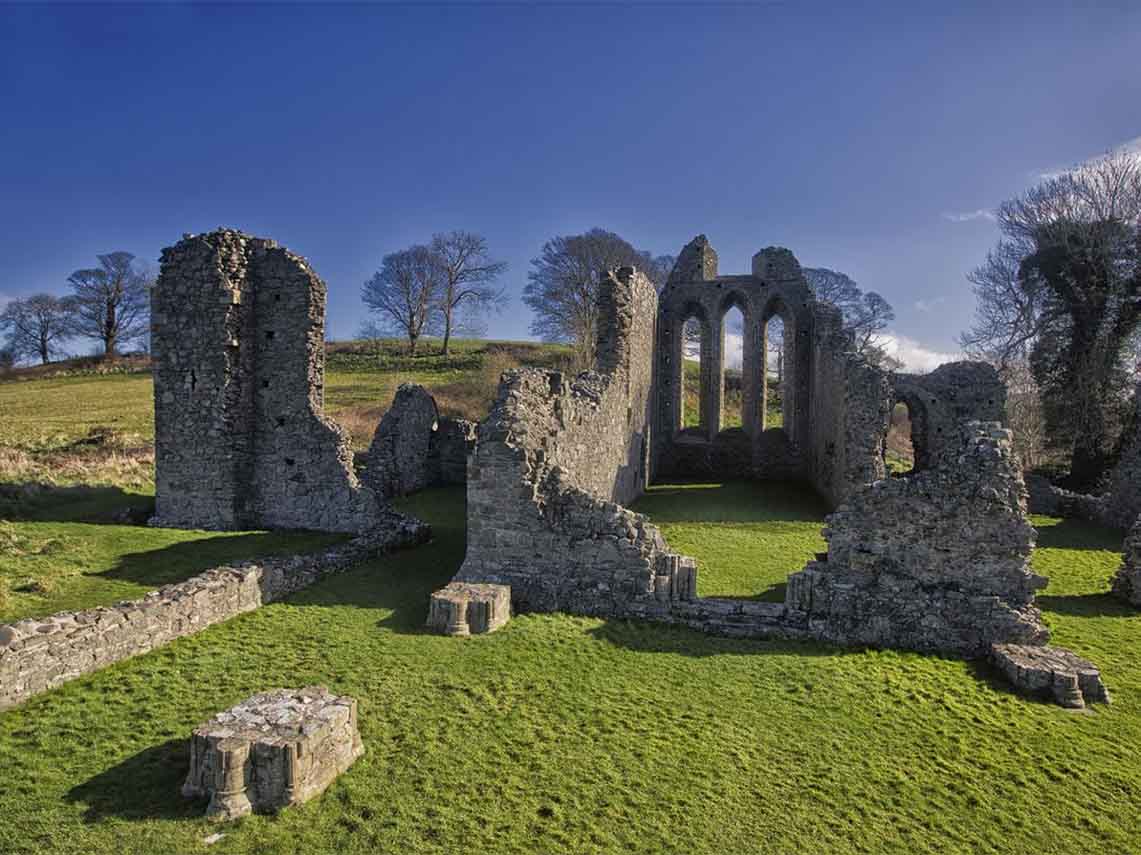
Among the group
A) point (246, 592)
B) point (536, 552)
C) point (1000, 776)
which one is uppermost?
point (536, 552)

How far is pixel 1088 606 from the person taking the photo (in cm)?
1069

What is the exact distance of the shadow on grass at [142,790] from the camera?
194 inches

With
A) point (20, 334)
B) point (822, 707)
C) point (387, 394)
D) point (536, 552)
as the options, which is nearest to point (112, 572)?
point (536, 552)

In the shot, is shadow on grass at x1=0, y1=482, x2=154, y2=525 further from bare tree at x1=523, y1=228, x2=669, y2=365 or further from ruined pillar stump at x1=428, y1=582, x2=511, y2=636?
bare tree at x1=523, y1=228, x2=669, y2=365

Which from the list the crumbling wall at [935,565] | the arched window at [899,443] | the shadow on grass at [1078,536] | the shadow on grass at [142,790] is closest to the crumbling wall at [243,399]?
the shadow on grass at [142,790]

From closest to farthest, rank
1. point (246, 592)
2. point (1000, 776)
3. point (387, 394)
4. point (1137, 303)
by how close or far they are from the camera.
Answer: point (1000, 776) < point (246, 592) < point (1137, 303) < point (387, 394)

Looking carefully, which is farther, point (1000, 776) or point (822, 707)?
point (822, 707)

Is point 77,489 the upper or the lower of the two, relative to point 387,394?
lower

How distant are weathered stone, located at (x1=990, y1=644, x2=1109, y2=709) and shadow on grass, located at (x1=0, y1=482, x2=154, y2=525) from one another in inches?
644

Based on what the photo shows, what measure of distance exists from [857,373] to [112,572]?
16.3m

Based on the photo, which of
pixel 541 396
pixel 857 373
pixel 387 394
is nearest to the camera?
pixel 541 396

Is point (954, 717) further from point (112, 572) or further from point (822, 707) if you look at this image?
point (112, 572)

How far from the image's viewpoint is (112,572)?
1044 cm

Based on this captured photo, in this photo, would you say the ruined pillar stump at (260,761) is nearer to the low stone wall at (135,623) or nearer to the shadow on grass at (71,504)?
the low stone wall at (135,623)
